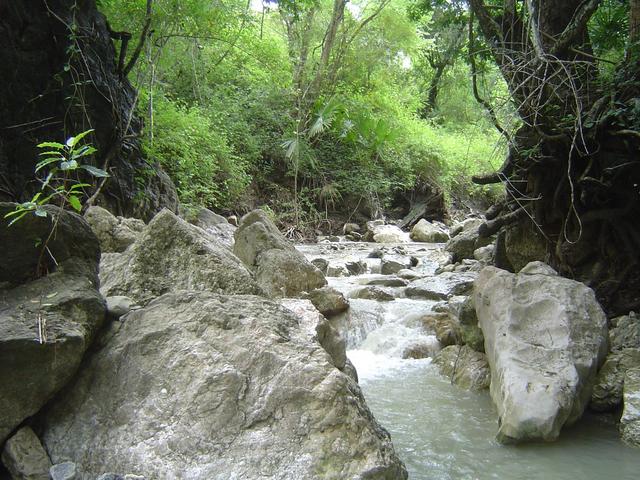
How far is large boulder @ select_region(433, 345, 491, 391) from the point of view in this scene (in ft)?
14.4

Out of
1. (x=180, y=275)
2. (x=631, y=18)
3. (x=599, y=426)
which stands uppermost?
(x=631, y=18)

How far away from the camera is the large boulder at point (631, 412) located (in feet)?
10.4

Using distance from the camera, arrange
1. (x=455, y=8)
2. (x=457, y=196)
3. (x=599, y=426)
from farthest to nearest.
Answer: (x=457, y=196) → (x=455, y=8) → (x=599, y=426)

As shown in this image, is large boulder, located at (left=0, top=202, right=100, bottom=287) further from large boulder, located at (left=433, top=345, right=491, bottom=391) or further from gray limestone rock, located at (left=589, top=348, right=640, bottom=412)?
gray limestone rock, located at (left=589, top=348, right=640, bottom=412)

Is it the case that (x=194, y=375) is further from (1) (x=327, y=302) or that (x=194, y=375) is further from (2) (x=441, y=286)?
(2) (x=441, y=286)

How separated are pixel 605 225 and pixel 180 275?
14.9ft

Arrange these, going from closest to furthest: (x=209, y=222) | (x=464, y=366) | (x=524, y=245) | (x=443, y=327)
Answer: (x=464, y=366)
(x=443, y=327)
(x=524, y=245)
(x=209, y=222)

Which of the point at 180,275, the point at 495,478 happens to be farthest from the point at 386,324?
the point at 180,275

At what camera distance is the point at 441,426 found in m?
3.61

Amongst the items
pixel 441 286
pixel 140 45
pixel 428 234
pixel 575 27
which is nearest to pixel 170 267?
pixel 575 27

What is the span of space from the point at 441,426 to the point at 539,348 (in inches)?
37.4

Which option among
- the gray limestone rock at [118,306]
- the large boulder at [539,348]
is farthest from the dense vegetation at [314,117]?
the gray limestone rock at [118,306]

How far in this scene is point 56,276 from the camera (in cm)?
209

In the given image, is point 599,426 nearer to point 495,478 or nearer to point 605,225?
point 495,478
